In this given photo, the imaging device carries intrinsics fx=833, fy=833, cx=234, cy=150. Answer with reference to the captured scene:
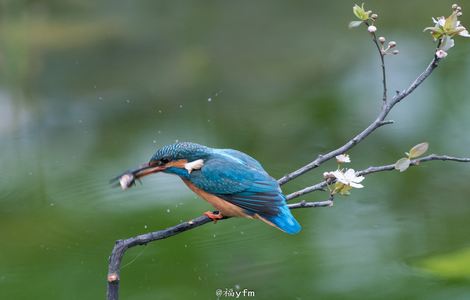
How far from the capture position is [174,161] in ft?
4.33

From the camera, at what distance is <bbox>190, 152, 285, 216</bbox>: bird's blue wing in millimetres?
1345

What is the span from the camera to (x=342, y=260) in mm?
2031

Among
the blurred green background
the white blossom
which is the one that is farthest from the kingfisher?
the blurred green background

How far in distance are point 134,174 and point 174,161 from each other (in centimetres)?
8

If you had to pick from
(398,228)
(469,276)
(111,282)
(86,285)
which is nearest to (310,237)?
(398,228)

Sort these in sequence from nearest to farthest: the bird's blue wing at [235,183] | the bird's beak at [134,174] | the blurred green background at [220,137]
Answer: the bird's beak at [134,174]
the bird's blue wing at [235,183]
the blurred green background at [220,137]

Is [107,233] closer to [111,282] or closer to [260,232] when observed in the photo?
[260,232]

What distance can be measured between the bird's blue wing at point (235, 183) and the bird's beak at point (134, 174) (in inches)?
3.3

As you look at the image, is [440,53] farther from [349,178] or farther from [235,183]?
[235,183]

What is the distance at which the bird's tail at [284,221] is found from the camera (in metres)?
1.30

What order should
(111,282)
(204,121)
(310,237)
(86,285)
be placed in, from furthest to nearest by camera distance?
(204,121) < (310,237) < (86,285) < (111,282)

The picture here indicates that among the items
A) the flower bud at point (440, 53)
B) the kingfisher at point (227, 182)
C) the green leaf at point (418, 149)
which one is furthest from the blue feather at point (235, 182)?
the flower bud at point (440, 53)

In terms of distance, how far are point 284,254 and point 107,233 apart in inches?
18.1

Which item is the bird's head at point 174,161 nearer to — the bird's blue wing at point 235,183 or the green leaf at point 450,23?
the bird's blue wing at point 235,183
